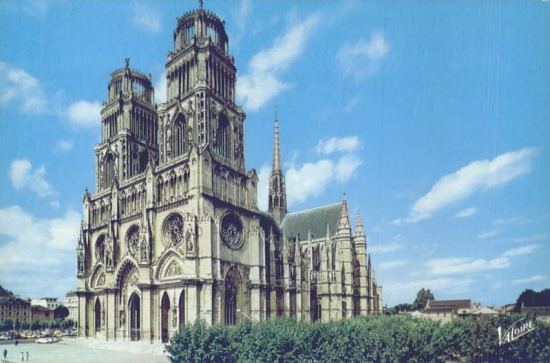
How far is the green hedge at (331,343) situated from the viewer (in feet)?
120

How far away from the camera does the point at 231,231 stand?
189 ft

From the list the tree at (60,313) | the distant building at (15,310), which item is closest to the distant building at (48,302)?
the tree at (60,313)

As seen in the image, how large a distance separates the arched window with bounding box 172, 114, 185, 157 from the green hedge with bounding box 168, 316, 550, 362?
25857 mm

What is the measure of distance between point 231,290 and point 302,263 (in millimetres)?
18340

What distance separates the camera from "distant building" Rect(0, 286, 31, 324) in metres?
95.9

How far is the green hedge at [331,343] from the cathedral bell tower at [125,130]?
35.3m

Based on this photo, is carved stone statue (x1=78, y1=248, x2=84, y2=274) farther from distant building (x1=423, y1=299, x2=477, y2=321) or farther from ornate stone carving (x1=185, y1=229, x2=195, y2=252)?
distant building (x1=423, y1=299, x2=477, y2=321)

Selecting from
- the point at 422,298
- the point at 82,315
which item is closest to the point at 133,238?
the point at 82,315

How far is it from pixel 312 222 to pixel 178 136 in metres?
33.8

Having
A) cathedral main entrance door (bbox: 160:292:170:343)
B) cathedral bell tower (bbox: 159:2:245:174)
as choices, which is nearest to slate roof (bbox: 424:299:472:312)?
cathedral bell tower (bbox: 159:2:245:174)

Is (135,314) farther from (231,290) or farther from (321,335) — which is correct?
(321,335)

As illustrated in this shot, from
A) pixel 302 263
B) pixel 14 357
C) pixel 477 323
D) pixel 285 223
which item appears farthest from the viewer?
pixel 285 223

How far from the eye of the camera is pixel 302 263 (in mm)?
71312

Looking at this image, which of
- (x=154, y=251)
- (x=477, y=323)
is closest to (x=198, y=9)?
(x=154, y=251)
